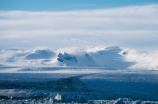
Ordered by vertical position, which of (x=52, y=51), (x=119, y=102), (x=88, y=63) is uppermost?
(x=52, y=51)

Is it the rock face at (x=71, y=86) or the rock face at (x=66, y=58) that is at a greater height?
the rock face at (x=66, y=58)

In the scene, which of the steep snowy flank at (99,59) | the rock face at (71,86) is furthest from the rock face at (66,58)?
the rock face at (71,86)

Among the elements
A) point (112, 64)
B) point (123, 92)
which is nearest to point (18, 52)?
point (112, 64)

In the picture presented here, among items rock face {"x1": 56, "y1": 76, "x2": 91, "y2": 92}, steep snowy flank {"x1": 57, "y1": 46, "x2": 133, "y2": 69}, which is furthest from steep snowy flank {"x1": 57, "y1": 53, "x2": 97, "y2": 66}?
rock face {"x1": 56, "y1": 76, "x2": 91, "y2": 92}

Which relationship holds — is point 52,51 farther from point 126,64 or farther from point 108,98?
point 108,98

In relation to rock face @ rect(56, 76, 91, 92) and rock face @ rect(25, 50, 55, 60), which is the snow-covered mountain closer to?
rock face @ rect(25, 50, 55, 60)

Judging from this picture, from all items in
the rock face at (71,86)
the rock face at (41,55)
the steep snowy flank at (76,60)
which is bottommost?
the rock face at (71,86)

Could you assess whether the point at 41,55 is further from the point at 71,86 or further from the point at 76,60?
the point at 71,86

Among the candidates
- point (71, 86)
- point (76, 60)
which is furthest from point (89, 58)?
point (71, 86)

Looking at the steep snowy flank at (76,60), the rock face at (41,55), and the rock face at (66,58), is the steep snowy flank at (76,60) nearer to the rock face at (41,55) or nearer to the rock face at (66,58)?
the rock face at (66,58)
